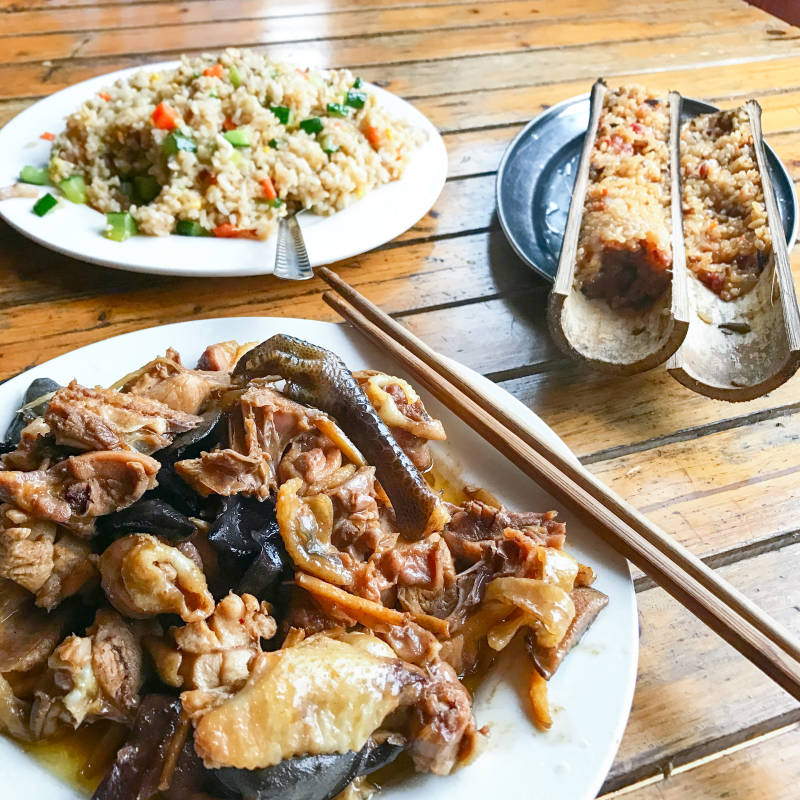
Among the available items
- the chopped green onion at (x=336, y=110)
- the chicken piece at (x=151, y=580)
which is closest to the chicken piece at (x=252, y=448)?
the chicken piece at (x=151, y=580)

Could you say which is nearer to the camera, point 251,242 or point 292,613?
point 292,613

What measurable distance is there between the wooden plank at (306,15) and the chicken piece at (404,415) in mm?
2936

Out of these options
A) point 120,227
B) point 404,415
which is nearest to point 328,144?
point 120,227

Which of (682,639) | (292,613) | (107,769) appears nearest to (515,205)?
(682,639)

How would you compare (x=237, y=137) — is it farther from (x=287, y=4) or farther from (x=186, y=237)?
(x=287, y=4)

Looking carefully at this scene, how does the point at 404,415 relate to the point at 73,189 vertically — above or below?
below

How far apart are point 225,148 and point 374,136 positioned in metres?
0.59

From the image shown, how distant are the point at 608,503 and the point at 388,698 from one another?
699 mm

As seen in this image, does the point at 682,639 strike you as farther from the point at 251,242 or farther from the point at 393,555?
the point at 251,242

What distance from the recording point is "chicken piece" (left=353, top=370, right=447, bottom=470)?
184cm

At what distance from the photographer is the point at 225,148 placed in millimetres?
2705

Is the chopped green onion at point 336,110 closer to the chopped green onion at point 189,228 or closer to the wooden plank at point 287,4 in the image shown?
the chopped green onion at point 189,228

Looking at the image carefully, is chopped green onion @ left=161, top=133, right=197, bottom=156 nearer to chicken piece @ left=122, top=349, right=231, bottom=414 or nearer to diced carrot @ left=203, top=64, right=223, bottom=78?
diced carrot @ left=203, top=64, right=223, bottom=78

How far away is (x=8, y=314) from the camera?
243 centimetres
